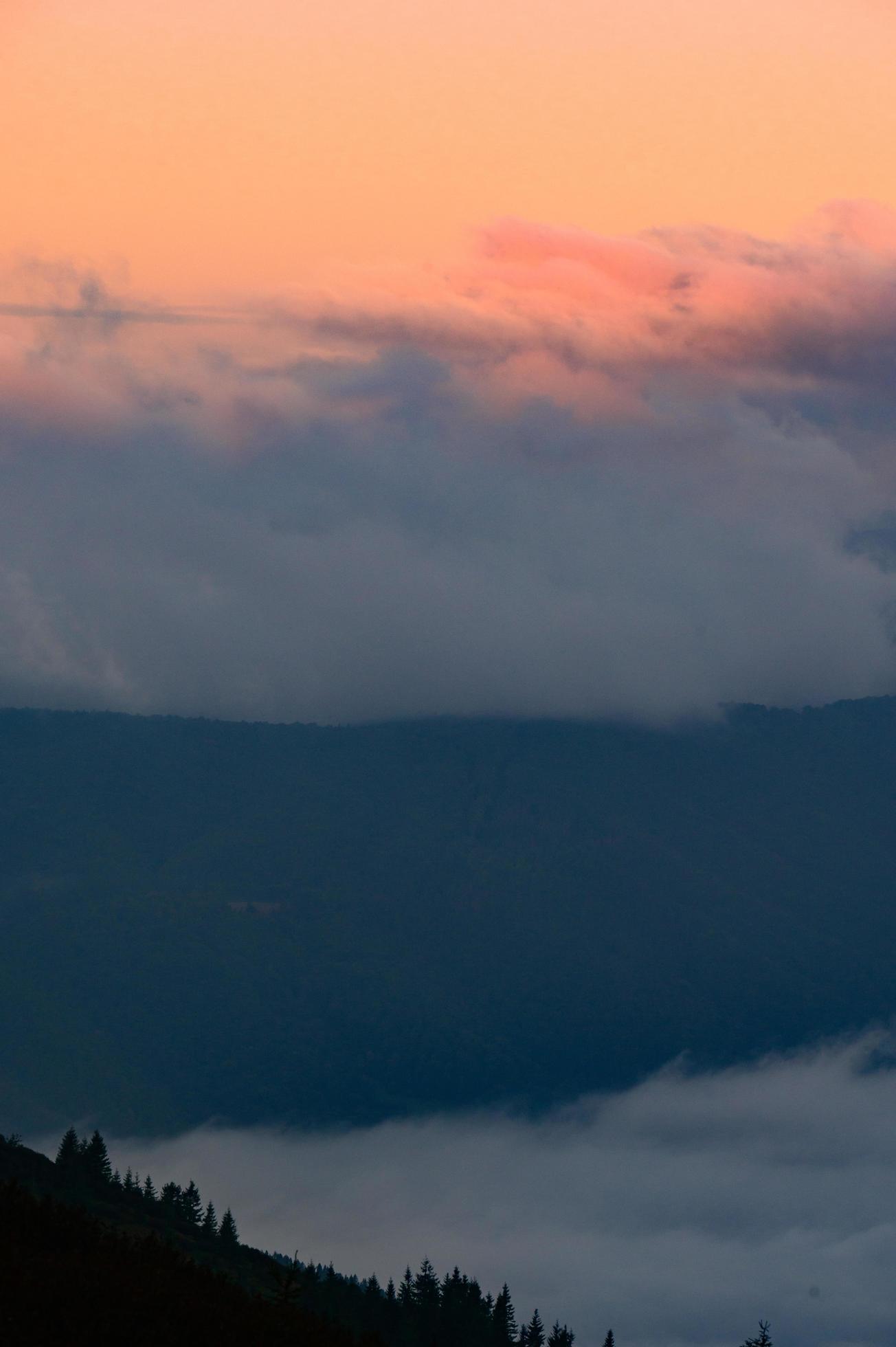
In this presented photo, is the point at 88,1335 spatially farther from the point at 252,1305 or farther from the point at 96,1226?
the point at 96,1226

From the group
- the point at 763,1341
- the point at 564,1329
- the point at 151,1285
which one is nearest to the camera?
the point at 151,1285

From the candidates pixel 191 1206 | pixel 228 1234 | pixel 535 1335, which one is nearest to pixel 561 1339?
pixel 535 1335

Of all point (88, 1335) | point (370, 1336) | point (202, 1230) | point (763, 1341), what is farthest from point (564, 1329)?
point (88, 1335)

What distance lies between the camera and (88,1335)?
4303 cm

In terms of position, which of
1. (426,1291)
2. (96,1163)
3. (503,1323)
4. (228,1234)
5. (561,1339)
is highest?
(96,1163)

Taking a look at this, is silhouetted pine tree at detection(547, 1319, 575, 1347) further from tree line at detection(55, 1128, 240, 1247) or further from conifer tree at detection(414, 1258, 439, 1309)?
tree line at detection(55, 1128, 240, 1247)

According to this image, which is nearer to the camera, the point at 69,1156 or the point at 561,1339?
the point at 69,1156

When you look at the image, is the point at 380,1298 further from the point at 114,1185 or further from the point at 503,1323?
the point at 114,1185

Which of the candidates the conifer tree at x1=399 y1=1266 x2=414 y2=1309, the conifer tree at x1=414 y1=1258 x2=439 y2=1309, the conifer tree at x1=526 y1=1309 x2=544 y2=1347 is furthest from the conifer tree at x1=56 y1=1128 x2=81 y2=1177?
the conifer tree at x1=526 y1=1309 x2=544 y2=1347

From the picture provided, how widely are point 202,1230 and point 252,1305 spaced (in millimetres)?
93152

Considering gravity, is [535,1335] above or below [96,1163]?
below

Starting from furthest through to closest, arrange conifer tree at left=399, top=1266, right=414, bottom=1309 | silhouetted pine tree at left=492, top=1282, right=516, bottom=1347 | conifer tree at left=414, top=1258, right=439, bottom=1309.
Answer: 1. conifer tree at left=414, top=1258, right=439, bottom=1309
2. conifer tree at left=399, top=1266, right=414, bottom=1309
3. silhouetted pine tree at left=492, top=1282, right=516, bottom=1347

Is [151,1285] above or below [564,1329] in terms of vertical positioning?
below

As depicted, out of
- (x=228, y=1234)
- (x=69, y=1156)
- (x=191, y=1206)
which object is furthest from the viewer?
(x=191, y=1206)
